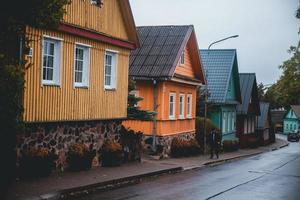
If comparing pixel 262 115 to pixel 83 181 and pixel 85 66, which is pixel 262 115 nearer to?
pixel 85 66

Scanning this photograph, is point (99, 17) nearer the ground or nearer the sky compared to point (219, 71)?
nearer the ground

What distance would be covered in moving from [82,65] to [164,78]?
8.23 meters

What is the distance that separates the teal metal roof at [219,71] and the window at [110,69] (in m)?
21.0

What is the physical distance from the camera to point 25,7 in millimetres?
10930

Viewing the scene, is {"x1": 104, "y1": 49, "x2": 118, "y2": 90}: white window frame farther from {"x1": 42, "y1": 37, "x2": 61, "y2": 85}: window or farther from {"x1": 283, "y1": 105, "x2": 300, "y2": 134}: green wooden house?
{"x1": 283, "y1": 105, "x2": 300, "y2": 134}: green wooden house

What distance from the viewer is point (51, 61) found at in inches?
685

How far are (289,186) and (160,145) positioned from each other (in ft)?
36.5

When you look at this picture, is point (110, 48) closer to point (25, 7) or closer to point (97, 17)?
point (97, 17)

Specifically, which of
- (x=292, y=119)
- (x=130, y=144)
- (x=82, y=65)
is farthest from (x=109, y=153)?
(x=292, y=119)

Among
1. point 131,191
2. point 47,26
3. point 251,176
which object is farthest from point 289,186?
point 47,26

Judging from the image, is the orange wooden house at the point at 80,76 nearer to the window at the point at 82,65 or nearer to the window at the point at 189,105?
the window at the point at 82,65

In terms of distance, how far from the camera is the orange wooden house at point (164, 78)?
2753 cm

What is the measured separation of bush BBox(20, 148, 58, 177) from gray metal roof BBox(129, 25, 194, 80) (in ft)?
38.9

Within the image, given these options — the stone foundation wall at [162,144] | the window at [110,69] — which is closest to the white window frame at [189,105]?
the stone foundation wall at [162,144]
